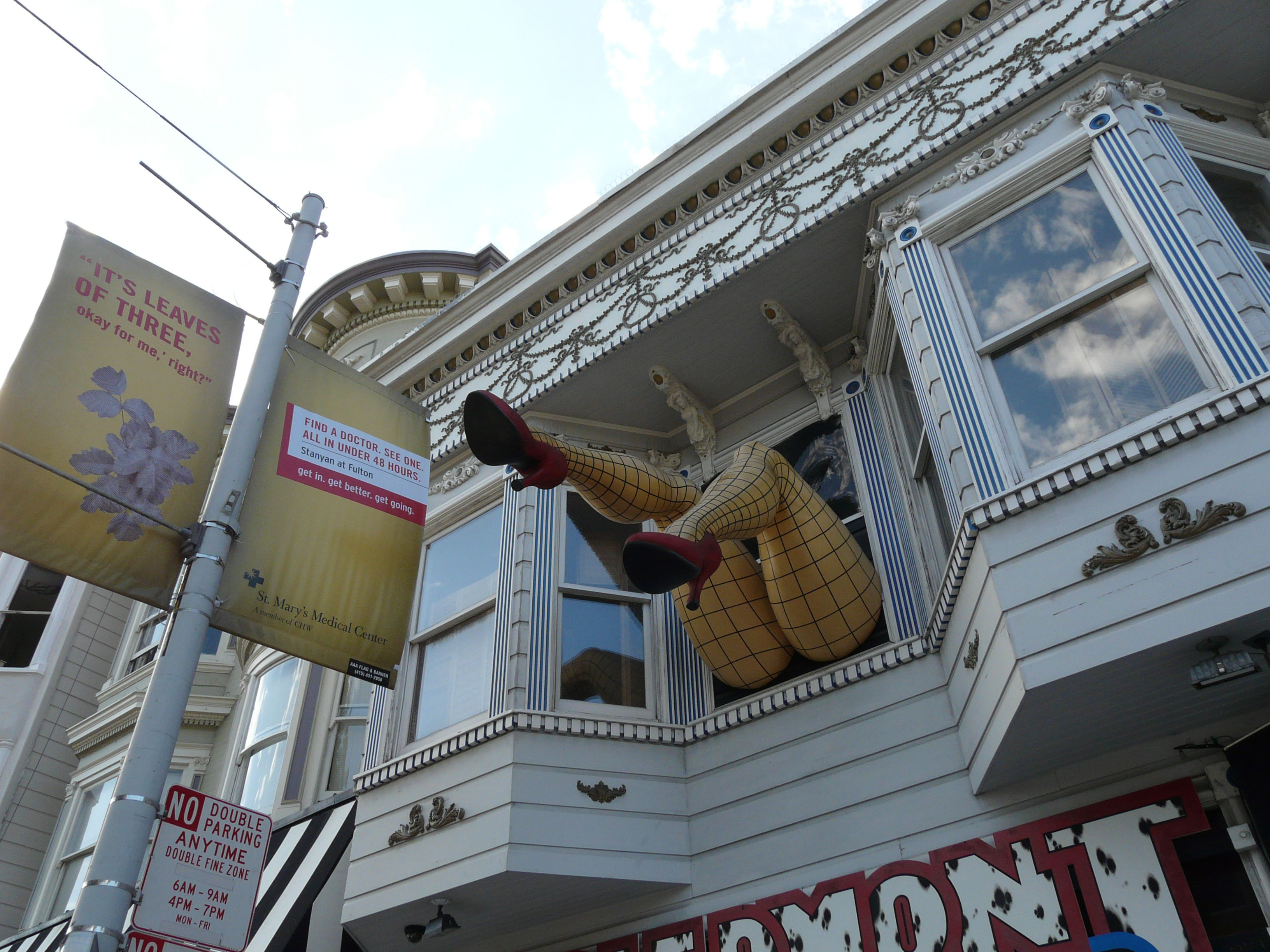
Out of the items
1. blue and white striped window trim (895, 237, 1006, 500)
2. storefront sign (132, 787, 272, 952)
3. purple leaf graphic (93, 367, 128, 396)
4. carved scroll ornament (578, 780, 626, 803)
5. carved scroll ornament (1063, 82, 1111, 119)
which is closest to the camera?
storefront sign (132, 787, 272, 952)

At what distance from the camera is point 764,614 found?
713 centimetres

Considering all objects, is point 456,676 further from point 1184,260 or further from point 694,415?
point 1184,260

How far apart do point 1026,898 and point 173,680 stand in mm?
4231

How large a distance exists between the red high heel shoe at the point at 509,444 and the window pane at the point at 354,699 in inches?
207

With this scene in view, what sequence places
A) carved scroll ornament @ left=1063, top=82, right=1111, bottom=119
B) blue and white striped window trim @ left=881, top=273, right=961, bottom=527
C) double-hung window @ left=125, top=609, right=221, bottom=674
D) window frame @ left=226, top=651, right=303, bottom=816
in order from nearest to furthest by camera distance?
blue and white striped window trim @ left=881, top=273, right=961, bottom=527 < carved scroll ornament @ left=1063, top=82, right=1111, bottom=119 < window frame @ left=226, top=651, right=303, bottom=816 < double-hung window @ left=125, top=609, right=221, bottom=674

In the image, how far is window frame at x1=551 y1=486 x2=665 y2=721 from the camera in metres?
7.27

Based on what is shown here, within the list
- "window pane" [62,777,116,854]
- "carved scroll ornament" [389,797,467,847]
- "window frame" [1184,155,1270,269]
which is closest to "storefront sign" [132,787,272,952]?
"carved scroll ornament" [389,797,467,847]

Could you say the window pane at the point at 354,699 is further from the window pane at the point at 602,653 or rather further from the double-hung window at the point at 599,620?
the window pane at the point at 602,653

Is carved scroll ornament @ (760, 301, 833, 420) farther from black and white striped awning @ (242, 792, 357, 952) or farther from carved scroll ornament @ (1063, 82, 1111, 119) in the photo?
black and white striped awning @ (242, 792, 357, 952)

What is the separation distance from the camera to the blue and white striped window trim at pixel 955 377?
17.7ft

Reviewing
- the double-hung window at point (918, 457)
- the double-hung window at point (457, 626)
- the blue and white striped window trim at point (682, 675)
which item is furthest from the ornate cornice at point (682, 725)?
the double-hung window at point (918, 457)

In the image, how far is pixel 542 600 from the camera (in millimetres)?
7664

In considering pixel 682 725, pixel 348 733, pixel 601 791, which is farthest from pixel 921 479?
pixel 348 733

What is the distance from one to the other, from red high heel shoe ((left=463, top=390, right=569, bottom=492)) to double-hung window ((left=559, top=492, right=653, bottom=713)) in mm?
1784
